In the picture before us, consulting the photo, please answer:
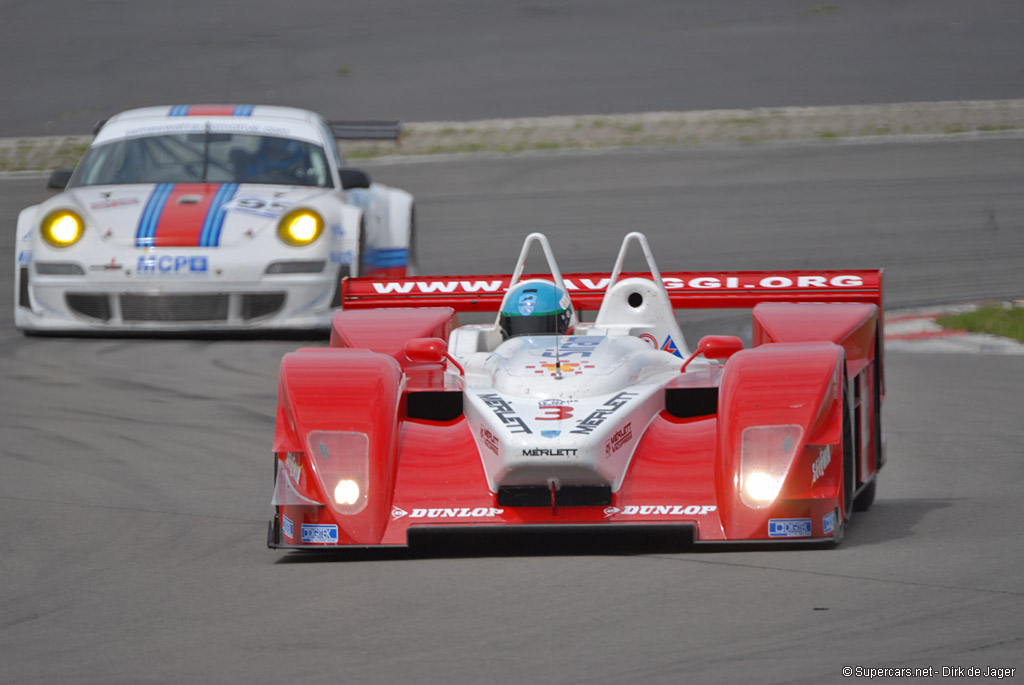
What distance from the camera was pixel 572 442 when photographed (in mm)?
6469

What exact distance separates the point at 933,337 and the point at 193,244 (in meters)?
5.16

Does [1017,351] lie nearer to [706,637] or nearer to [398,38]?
[706,637]

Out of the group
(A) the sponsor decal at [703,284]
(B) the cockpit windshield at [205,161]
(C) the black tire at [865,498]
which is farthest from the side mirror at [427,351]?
(B) the cockpit windshield at [205,161]

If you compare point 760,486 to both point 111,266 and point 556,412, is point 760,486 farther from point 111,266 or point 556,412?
point 111,266

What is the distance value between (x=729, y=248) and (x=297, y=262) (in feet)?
16.5

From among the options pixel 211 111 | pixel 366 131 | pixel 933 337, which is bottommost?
pixel 933 337

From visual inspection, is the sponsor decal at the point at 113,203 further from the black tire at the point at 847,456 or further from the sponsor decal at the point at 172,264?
the black tire at the point at 847,456

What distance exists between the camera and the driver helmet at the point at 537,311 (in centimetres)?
790

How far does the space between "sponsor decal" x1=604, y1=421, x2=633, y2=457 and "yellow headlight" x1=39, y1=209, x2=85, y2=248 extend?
6694 mm

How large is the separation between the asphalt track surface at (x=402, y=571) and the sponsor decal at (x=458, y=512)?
0.46 feet

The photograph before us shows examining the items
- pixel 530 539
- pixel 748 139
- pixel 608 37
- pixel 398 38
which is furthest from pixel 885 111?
pixel 530 539

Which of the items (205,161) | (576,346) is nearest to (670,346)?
(576,346)

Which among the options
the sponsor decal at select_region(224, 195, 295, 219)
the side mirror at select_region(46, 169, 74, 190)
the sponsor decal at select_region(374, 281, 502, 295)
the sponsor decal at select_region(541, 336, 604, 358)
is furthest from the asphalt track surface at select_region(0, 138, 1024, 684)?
the side mirror at select_region(46, 169, 74, 190)

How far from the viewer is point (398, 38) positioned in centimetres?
2822
